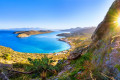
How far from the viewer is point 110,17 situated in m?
5.70

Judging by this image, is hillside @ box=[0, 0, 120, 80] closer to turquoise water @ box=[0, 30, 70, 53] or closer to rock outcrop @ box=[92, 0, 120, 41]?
rock outcrop @ box=[92, 0, 120, 41]

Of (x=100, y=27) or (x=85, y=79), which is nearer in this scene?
(x=85, y=79)

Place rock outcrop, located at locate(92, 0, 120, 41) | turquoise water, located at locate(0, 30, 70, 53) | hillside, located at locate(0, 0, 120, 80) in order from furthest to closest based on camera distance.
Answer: turquoise water, located at locate(0, 30, 70, 53) < rock outcrop, located at locate(92, 0, 120, 41) < hillside, located at locate(0, 0, 120, 80)

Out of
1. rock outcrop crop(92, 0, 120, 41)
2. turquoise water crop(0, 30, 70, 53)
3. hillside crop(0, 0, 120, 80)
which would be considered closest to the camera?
hillside crop(0, 0, 120, 80)

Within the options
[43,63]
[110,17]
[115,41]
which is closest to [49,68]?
[43,63]

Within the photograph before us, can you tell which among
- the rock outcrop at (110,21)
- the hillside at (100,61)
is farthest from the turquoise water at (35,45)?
the rock outcrop at (110,21)

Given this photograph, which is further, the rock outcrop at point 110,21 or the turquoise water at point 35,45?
the turquoise water at point 35,45

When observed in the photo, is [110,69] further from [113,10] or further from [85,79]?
[113,10]

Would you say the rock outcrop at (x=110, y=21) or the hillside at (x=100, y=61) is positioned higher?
the rock outcrop at (x=110, y=21)

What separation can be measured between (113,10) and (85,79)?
236 inches

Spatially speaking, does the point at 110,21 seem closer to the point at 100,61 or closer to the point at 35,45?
the point at 100,61

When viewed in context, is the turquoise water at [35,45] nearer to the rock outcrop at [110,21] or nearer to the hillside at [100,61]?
the hillside at [100,61]

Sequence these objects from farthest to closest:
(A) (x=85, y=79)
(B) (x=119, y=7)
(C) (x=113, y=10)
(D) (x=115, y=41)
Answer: (C) (x=113, y=10) < (B) (x=119, y=7) < (D) (x=115, y=41) < (A) (x=85, y=79)

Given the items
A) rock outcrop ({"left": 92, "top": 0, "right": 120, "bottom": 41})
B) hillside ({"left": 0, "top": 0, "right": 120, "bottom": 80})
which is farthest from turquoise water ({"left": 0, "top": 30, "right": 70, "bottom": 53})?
rock outcrop ({"left": 92, "top": 0, "right": 120, "bottom": 41})
